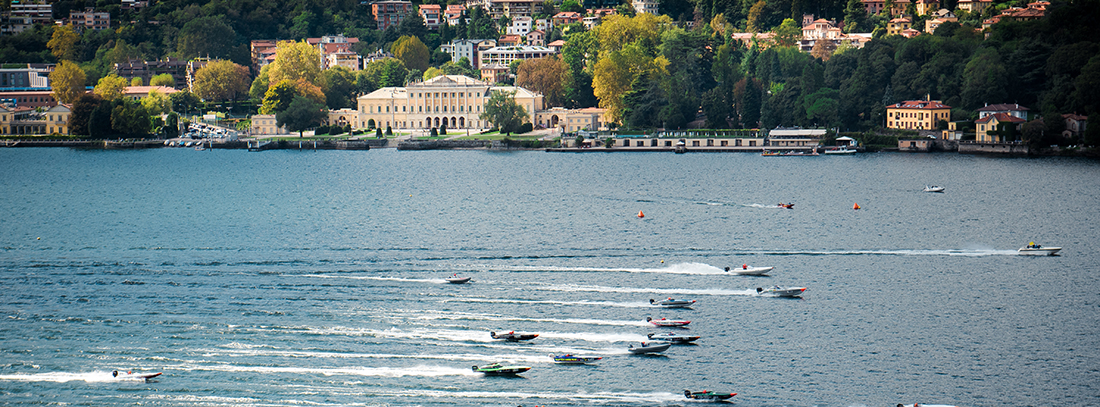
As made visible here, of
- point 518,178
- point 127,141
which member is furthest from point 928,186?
point 127,141

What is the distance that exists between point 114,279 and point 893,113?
75214mm

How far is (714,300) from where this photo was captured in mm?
42062

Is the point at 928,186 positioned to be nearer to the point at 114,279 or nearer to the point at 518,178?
the point at 518,178

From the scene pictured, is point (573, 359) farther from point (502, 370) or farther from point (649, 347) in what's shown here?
point (649, 347)

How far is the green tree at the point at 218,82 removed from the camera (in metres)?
150

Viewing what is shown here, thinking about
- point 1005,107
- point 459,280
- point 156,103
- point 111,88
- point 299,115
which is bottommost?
point 459,280

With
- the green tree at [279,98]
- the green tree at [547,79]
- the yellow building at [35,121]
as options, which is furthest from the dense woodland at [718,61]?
the yellow building at [35,121]

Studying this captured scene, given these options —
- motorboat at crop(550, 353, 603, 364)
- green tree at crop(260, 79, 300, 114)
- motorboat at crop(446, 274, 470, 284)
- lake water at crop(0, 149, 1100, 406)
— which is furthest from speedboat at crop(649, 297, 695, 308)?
green tree at crop(260, 79, 300, 114)

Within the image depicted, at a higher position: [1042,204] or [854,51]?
[854,51]

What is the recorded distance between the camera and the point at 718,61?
129 meters

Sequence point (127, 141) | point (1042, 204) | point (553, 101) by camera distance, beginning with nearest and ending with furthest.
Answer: point (1042, 204)
point (127, 141)
point (553, 101)

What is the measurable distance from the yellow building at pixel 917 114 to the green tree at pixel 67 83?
9539 cm

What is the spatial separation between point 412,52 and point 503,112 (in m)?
42.5

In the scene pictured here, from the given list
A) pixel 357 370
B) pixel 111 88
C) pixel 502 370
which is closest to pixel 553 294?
pixel 502 370
